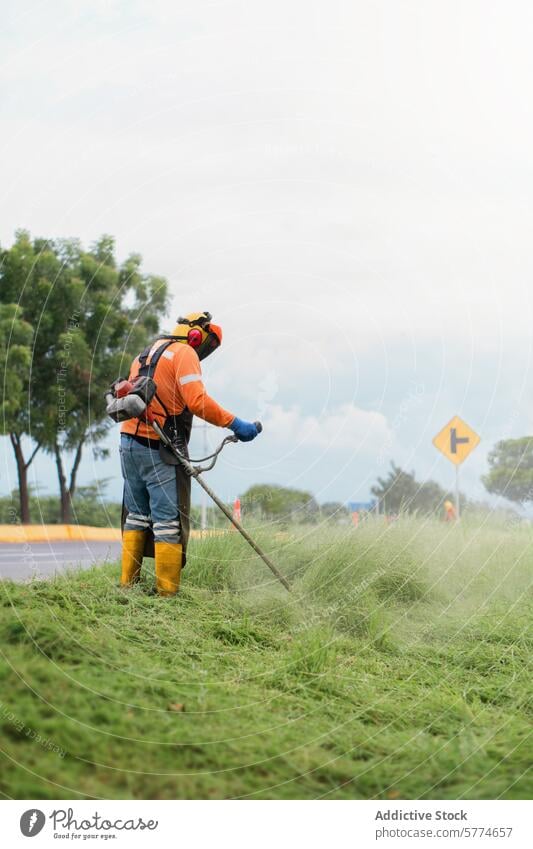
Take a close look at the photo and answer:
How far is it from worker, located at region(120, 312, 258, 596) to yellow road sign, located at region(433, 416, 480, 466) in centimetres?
211

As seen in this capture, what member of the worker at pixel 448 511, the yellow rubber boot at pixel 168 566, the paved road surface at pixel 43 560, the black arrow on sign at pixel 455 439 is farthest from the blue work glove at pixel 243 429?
the worker at pixel 448 511

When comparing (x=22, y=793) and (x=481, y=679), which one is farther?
(x=481, y=679)

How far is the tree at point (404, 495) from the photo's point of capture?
324 inches

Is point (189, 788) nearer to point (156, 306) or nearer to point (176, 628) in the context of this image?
point (176, 628)

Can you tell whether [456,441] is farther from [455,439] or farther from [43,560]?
[43,560]

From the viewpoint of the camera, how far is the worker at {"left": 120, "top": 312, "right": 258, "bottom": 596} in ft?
19.8

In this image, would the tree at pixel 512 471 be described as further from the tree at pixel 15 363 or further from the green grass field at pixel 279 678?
the tree at pixel 15 363

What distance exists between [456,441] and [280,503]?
5.02ft

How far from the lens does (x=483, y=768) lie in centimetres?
396

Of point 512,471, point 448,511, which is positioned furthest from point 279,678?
point 448,511

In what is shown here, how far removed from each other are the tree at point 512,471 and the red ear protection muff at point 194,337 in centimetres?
308

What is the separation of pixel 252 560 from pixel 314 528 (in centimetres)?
101
